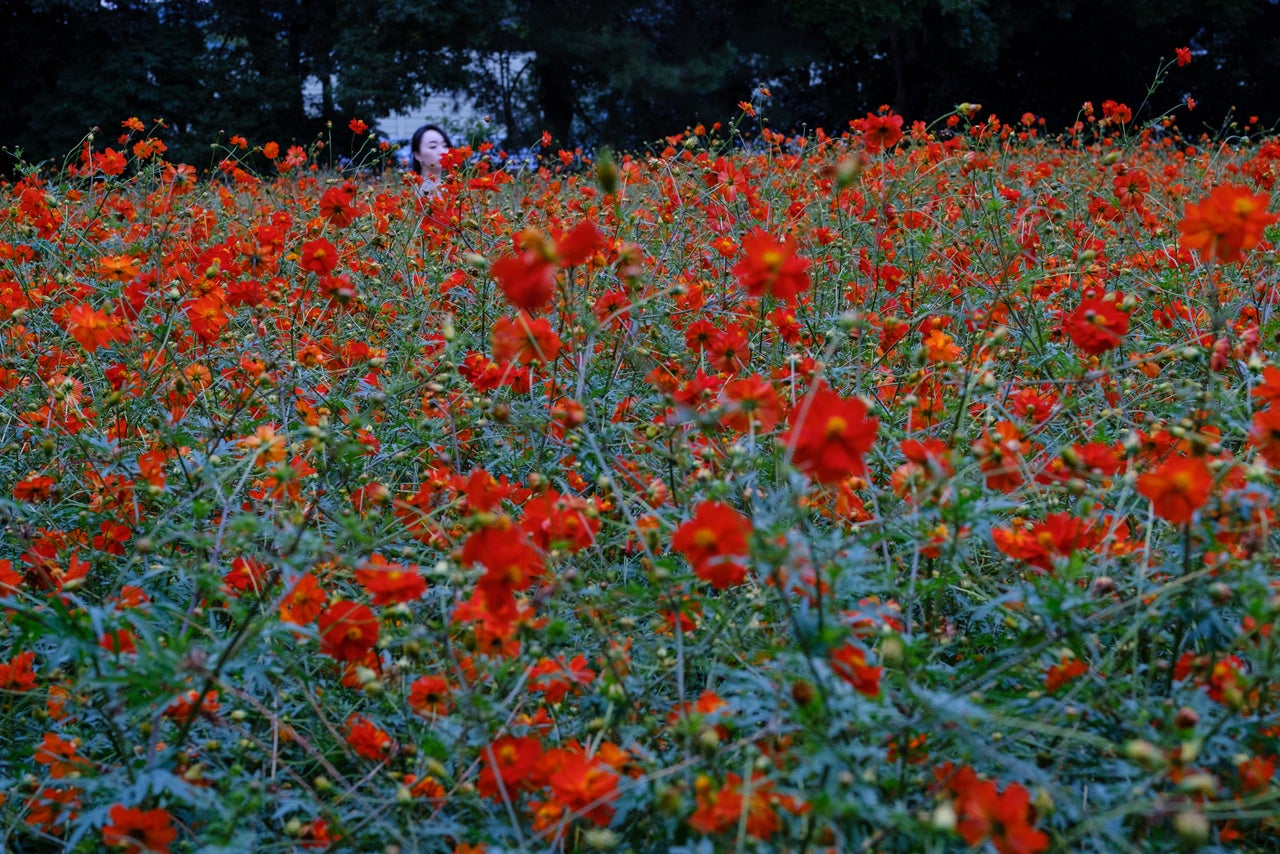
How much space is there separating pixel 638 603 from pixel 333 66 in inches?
662

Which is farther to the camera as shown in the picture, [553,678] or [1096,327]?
[1096,327]

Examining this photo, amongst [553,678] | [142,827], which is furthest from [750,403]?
[142,827]

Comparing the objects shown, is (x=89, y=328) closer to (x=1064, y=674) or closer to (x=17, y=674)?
(x=17, y=674)

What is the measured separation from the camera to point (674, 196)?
3.15 metres

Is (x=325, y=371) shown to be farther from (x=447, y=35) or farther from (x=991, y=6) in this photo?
(x=991, y=6)

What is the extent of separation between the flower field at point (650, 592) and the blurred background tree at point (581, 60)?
44.3 ft

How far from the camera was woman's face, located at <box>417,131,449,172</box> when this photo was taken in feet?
16.9

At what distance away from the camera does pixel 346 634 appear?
1.33m

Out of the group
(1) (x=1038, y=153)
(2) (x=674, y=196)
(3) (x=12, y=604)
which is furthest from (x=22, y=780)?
(1) (x=1038, y=153)

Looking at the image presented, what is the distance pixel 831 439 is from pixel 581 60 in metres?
16.3

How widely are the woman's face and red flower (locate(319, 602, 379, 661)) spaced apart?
4085mm

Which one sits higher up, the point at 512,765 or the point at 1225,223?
the point at 1225,223

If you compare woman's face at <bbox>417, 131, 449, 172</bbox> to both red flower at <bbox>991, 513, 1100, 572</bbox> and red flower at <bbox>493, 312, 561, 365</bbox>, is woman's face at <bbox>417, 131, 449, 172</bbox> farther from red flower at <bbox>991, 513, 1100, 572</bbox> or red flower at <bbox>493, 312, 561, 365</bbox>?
red flower at <bbox>991, 513, 1100, 572</bbox>

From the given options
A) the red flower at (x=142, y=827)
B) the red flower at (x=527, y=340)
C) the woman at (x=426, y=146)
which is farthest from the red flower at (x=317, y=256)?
the woman at (x=426, y=146)
